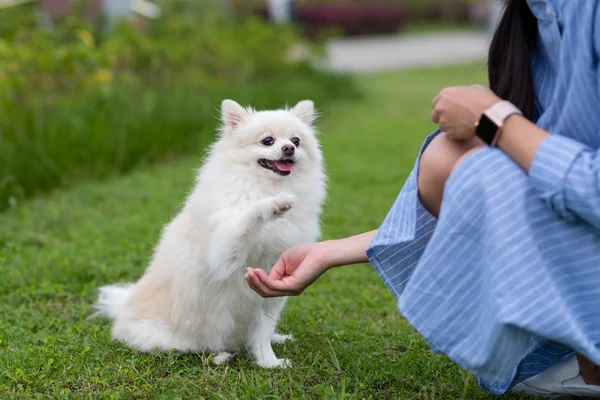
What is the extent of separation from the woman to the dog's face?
0.62 metres

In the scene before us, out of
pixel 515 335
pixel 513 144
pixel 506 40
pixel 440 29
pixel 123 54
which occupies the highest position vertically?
pixel 506 40

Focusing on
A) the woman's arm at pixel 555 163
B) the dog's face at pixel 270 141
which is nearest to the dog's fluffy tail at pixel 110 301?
the dog's face at pixel 270 141

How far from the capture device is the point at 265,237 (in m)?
2.42

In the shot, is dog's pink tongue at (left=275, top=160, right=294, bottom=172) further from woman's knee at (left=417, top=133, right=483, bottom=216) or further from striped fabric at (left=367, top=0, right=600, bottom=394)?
striped fabric at (left=367, top=0, right=600, bottom=394)

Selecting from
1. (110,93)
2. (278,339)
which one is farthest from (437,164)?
(110,93)

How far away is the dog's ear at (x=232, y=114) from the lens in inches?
104

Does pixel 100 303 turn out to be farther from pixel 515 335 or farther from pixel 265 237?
pixel 515 335

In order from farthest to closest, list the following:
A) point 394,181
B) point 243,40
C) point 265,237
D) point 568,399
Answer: point 243,40 → point 394,181 → point 265,237 → point 568,399

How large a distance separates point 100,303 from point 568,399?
1.73m

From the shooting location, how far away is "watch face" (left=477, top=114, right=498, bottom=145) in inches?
70.5

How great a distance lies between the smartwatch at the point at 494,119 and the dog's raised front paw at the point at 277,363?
102 cm

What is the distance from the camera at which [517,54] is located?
1.95 m

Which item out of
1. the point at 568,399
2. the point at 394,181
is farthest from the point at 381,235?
the point at 394,181

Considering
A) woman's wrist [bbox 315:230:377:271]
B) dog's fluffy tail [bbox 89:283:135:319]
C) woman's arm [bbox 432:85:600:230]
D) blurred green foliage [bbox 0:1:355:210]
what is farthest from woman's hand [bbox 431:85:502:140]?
blurred green foliage [bbox 0:1:355:210]
